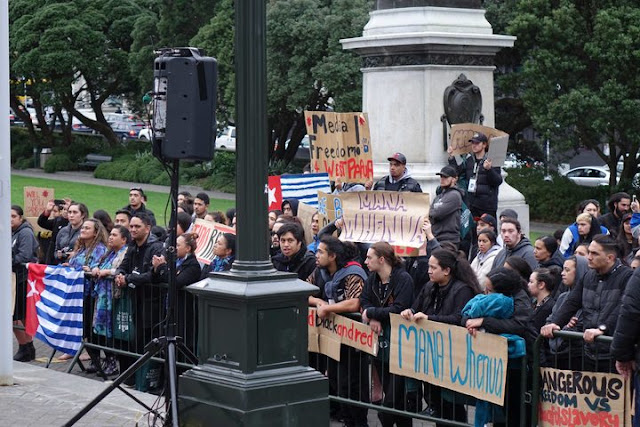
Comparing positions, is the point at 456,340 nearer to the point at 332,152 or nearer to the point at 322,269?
the point at 322,269

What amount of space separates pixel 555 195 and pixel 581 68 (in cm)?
368

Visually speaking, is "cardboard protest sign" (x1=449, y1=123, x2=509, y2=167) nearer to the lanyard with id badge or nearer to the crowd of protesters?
the crowd of protesters

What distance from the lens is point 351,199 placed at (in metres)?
12.0

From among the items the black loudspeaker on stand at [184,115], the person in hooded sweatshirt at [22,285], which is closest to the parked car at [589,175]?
the person in hooded sweatshirt at [22,285]

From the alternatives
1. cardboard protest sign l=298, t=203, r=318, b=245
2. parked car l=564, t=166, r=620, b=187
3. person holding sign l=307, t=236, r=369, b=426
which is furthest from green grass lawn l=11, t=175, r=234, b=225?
person holding sign l=307, t=236, r=369, b=426

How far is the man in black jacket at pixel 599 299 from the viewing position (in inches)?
Answer: 324

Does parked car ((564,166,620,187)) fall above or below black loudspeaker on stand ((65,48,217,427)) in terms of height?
below

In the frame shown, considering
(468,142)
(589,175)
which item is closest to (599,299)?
(468,142)

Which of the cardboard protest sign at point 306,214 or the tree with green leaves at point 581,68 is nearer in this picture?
the cardboard protest sign at point 306,214

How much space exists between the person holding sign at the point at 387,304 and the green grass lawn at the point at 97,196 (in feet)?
67.6

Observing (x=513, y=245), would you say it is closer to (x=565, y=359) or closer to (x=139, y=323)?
(x=565, y=359)

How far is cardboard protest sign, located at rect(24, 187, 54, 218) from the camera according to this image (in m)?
18.2

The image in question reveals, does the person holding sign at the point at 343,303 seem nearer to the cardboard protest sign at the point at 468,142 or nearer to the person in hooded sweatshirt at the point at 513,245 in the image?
the person in hooded sweatshirt at the point at 513,245

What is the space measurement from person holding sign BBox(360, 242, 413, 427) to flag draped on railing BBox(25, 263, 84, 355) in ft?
12.9
